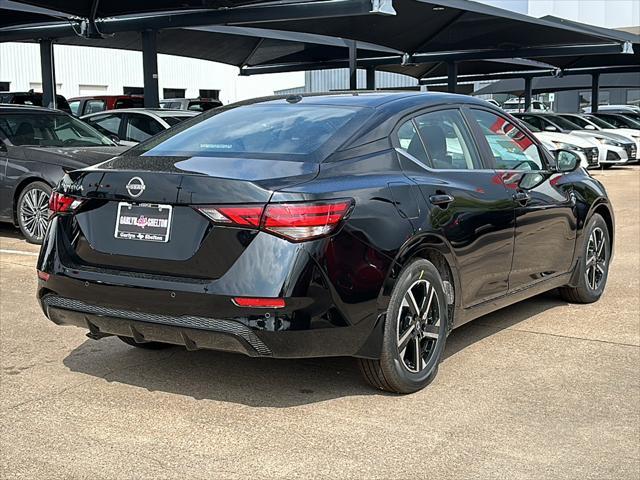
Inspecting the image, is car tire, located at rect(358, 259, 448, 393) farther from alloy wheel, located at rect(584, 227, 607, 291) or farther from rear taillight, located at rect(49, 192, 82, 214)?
alloy wheel, located at rect(584, 227, 607, 291)

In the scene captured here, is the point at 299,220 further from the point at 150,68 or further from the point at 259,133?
the point at 150,68

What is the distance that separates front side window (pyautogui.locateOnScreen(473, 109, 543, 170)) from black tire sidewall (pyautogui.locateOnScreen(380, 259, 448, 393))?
1.17m

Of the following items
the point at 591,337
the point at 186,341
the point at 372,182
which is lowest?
the point at 591,337

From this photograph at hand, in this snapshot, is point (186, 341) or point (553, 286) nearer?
point (186, 341)

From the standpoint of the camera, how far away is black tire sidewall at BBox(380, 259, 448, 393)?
432cm

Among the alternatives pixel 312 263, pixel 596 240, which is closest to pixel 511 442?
pixel 312 263

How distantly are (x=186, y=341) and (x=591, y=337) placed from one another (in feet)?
9.36

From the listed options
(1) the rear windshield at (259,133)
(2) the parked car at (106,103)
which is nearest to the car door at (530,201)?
(1) the rear windshield at (259,133)

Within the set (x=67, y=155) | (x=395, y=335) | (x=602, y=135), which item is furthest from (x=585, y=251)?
(x=602, y=135)

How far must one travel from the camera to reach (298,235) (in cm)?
396

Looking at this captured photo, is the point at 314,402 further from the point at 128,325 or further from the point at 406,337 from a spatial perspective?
the point at 128,325

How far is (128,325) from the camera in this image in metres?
→ 4.23

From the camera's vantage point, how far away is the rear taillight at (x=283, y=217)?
395 cm

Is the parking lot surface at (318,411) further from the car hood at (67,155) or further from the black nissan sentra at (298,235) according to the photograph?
the car hood at (67,155)
